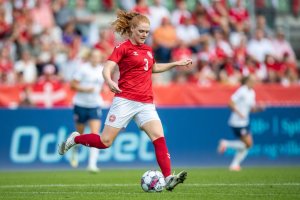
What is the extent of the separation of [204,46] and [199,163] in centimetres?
462

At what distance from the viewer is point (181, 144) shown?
20.9 metres

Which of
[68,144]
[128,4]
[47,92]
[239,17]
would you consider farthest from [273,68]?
[68,144]

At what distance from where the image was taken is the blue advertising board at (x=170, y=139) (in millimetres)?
19609

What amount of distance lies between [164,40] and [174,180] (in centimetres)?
1276

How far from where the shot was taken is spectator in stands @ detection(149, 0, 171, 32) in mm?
24281

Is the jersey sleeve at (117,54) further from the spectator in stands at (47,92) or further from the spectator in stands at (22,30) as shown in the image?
the spectator in stands at (22,30)

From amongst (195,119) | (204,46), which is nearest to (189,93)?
(195,119)

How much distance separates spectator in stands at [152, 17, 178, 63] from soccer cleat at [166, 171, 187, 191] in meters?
12.0

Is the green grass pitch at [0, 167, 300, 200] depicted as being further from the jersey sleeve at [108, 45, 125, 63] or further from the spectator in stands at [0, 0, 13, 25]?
the spectator in stands at [0, 0, 13, 25]

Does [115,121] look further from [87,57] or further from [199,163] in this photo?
[199,163]

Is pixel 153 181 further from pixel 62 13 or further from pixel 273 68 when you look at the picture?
pixel 273 68

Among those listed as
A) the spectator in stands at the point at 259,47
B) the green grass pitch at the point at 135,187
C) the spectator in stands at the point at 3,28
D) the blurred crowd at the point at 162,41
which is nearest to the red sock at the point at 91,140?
the green grass pitch at the point at 135,187

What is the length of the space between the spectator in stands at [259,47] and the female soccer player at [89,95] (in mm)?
8361

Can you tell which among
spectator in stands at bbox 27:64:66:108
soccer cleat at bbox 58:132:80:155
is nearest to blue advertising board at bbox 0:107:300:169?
spectator in stands at bbox 27:64:66:108
